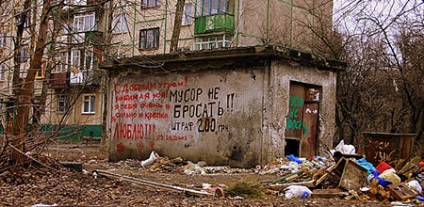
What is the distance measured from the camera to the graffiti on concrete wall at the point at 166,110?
43.0 ft

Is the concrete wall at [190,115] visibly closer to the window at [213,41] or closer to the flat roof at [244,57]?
the flat roof at [244,57]

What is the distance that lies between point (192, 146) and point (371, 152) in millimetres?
4392

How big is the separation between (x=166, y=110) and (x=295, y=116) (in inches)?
136

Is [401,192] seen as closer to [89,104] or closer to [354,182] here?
[354,182]

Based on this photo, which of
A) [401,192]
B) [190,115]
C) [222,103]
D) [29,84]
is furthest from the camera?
[190,115]

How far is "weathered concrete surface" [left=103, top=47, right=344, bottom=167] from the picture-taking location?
1227 centimetres

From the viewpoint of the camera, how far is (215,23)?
97.5ft

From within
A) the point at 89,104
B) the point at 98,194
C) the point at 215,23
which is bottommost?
the point at 98,194

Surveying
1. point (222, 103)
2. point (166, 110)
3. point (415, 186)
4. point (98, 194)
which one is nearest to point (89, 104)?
point (166, 110)

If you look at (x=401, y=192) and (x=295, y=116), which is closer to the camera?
(x=401, y=192)

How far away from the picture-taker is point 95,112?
3709 cm

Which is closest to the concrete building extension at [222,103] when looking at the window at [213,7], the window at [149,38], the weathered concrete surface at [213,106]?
the weathered concrete surface at [213,106]

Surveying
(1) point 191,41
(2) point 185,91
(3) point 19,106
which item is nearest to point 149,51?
(1) point 191,41

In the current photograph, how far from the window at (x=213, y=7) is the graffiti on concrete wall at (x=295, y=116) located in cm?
1764
